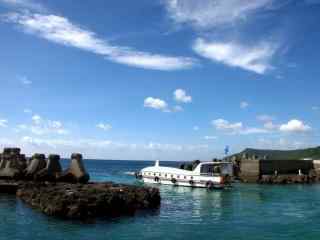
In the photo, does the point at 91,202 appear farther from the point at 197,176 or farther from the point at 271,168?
the point at 271,168

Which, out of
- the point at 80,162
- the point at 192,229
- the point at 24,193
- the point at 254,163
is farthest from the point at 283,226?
the point at 254,163

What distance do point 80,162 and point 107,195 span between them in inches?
910

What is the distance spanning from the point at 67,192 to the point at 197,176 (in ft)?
103

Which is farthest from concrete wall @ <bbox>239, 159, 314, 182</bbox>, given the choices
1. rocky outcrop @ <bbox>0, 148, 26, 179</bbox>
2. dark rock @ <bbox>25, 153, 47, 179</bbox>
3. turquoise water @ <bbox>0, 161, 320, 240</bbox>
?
rocky outcrop @ <bbox>0, 148, 26, 179</bbox>

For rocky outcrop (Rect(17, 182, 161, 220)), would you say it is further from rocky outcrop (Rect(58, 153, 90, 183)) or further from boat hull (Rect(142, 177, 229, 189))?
boat hull (Rect(142, 177, 229, 189))

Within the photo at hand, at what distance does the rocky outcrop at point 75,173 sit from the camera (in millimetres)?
58781

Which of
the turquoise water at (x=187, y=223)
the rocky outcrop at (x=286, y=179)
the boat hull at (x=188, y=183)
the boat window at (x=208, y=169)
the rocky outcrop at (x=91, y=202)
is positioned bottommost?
the turquoise water at (x=187, y=223)

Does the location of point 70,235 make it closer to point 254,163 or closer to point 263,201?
point 263,201

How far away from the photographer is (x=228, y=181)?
226ft

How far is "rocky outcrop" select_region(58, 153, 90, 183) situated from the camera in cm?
5878

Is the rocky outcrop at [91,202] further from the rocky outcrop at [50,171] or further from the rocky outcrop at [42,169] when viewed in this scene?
the rocky outcrop at [50,171]

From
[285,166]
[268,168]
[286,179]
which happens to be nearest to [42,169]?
[286,179]

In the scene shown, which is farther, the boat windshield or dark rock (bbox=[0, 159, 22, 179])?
the boat windshield

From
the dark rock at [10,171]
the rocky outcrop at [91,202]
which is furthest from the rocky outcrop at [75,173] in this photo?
the rocky outcrop at [91,202]
